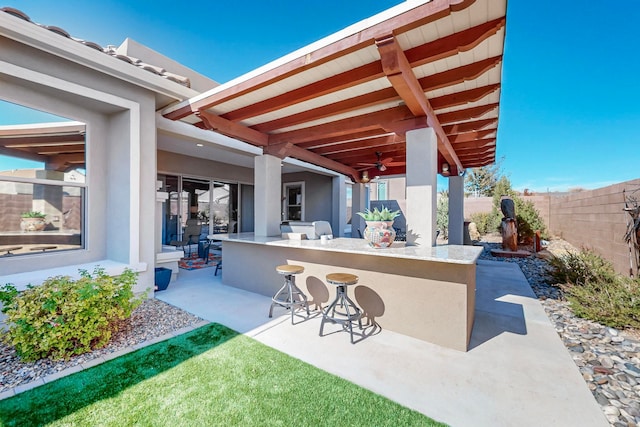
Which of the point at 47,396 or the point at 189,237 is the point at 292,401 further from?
the point at 189,237

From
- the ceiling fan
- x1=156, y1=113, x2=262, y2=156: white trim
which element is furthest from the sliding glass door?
the ceiling fan

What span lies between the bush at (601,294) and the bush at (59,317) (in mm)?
5847

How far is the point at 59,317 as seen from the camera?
99.7 inches

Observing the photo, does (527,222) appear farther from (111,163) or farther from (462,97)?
(111,163)

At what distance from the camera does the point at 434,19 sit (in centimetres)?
214

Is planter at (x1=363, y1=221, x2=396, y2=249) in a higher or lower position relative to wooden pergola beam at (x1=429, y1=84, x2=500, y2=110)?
lower

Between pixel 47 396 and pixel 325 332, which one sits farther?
pixel 325 332

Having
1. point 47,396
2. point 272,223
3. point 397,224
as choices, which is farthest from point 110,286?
point 397,224

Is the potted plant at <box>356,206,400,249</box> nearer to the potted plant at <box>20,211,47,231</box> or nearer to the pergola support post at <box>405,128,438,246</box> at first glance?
the pergola support post at <box>405,128,438,246</box>

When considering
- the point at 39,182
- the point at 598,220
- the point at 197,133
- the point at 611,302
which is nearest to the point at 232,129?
the point at 197,133

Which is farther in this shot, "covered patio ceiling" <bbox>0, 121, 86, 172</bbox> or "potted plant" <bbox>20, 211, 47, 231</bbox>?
"potted plant" <bbox>20, 211, 47, 231</bbox>

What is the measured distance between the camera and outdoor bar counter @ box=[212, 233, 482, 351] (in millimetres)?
2842

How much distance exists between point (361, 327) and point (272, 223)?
2.69 meters

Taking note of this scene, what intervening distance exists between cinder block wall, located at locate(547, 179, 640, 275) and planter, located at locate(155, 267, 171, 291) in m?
7.90
